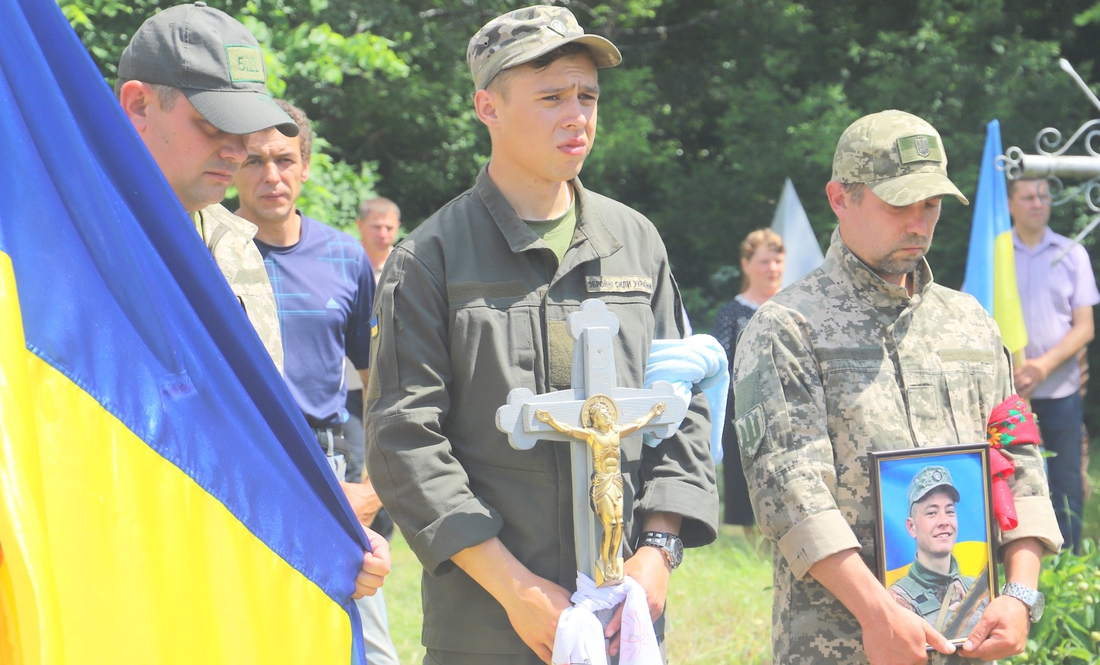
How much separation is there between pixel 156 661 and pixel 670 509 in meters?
1.07

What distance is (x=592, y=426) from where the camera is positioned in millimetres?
2277

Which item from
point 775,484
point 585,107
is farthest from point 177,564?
point 775,484

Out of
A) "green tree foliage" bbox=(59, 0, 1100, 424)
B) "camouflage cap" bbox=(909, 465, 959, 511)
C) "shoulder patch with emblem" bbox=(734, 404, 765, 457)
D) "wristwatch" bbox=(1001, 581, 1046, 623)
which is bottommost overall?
"wristwatch" bbox=(1001, 581, 1046, 623)

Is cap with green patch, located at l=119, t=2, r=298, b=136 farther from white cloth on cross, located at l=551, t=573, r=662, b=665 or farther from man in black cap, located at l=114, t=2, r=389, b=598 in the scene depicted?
white cloth on cross, located at l=551, t=573, r=662, b=665

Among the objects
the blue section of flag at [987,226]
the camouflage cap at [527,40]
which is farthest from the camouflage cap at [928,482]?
the blue section of flag at [987,226]

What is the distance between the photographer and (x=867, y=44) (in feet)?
50.8

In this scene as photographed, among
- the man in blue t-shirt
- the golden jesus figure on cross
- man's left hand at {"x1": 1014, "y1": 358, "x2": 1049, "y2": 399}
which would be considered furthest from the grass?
the golden jesus figure on cross

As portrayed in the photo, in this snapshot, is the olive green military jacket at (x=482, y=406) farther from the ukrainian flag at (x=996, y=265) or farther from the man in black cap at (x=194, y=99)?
the ukrainian flag at (x=996, y=265)

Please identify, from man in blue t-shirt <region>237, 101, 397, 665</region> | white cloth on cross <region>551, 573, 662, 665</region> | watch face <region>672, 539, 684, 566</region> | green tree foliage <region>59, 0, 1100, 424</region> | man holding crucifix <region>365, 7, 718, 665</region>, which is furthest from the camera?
green tree foliage <region>59, 0, 1100, 424</region>

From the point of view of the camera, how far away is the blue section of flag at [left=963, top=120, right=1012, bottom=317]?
5.72 m

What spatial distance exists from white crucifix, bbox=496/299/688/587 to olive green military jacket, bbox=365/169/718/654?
136mm

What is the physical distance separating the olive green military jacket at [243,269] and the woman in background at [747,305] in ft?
15.0

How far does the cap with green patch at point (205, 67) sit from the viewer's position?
2.39 metres

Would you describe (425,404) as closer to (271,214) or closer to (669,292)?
(669,292)
